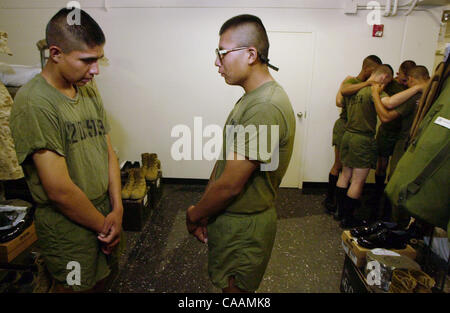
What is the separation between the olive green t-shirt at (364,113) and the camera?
251 centimetres

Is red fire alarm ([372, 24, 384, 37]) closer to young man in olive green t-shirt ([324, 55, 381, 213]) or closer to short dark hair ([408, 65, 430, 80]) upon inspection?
young man in olive green t-shirt ([324, 55, 381, 213])

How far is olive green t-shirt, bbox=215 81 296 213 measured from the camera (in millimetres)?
973

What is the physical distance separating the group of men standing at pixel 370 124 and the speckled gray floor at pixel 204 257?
39 cm

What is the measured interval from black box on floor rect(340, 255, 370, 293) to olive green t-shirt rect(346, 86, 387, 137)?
1345 millimetres

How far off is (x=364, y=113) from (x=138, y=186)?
2.38 metres

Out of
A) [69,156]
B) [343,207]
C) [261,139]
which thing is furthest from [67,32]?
[343,207]

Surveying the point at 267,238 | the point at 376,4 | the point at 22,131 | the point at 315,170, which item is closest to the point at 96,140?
the point at 22,131

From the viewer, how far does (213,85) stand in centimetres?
350

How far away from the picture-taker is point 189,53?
3.41 meters

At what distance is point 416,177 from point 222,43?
3.35 feet

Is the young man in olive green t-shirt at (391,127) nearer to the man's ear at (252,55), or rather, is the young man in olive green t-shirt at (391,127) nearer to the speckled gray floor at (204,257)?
the speckled gray floor at (204,257)

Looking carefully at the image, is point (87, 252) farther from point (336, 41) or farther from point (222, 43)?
point (336, 41)

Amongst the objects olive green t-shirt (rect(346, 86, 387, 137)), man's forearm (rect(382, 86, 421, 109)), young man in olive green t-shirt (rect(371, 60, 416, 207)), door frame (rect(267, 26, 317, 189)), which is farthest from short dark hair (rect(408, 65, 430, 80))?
door frame (rect(267, 26, 317, 189))

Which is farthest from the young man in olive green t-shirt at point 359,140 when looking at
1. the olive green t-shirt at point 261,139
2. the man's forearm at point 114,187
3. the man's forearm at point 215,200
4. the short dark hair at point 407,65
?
the man's forearm at point 114,187
